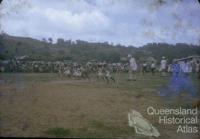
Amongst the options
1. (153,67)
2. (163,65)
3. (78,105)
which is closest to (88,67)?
(78,105)

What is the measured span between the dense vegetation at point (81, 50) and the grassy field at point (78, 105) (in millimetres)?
284

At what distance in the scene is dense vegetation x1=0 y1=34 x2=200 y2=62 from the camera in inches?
261

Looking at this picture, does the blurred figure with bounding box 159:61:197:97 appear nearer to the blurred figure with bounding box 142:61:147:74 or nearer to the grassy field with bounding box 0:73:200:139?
the grassy field with bounding box 0:73:200:139

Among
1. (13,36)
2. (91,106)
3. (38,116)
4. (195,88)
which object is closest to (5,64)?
(13,36)

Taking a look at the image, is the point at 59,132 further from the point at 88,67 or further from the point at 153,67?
the point at 153,67

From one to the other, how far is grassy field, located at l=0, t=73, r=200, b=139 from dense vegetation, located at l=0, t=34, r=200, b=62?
0.93ft

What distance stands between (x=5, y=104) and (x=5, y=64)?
1.76 feet

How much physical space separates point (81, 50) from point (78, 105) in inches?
29.9

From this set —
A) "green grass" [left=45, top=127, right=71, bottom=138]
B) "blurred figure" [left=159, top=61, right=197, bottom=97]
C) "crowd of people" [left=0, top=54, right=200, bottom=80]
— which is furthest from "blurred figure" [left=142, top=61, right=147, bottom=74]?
"green grass" [left=45, top=127, right=71, bottom=138]

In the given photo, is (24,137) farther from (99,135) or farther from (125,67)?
(125,67)

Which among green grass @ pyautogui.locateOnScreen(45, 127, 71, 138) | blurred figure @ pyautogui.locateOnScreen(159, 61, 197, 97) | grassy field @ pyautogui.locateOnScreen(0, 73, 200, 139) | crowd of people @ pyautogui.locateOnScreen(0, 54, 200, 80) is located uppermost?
crowd of people @ pyautogui.locateOnScreen(0, 54, 200, 80)

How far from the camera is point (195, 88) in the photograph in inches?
255

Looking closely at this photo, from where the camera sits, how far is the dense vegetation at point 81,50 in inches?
261

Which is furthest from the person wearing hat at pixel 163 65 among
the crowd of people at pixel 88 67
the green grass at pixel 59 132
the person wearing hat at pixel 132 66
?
the green grass at pixel 59 132
